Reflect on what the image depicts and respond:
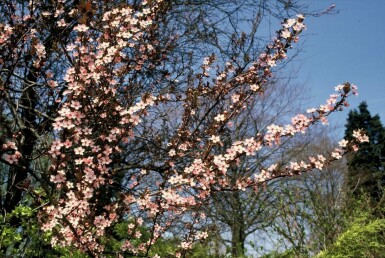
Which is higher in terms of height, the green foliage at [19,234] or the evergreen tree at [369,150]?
the evergreen tree at [369,150]

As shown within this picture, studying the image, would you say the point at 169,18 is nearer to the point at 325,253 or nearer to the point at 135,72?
the point at 135,72

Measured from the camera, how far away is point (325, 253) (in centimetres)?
551

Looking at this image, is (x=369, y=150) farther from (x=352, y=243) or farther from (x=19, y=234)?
(x=19, y=234)

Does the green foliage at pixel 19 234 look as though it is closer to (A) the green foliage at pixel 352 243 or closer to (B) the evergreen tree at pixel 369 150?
(A) the green foliage at pixel 352 243

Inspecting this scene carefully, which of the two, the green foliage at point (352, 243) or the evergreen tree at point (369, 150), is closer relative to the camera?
the green foliage at point (352, 243)

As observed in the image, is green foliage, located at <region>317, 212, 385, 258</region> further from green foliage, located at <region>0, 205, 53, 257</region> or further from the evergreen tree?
the evergreen tree

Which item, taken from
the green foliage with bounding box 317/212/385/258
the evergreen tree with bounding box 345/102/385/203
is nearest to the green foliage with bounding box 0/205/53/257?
the green foliage with bounding box 317/212/385/258

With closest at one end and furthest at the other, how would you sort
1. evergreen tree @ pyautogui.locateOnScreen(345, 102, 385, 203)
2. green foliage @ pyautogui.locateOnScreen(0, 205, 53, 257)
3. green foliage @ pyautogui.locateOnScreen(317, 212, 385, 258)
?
1. green foliage @ pyautogui.locateOnScreen(0, 205, 53, 257)
2. green foliage @ pyautogui.locateOnScreen(317, 212, 385, 258)
3. evergreen tree @ pyautogui.locateOnScreen(345, 102, 385, 203)

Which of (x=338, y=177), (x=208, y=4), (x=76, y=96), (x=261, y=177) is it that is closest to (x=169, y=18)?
(x=208, y=4)

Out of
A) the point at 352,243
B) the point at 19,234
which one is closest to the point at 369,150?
the point at 352,243

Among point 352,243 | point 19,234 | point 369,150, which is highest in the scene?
point 369,150

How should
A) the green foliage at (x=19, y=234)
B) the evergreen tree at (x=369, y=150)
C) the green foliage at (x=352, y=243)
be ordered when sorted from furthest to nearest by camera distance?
the evergreen tree at (x=369, y=150), the green foliage at (x=352, y=243), the green foliage at (x=19, y=234)

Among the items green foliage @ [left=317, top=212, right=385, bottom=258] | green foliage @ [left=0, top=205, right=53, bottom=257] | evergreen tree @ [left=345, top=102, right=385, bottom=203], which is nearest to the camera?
green foliage @ [left=0, top=205, right=53, bottom=257]

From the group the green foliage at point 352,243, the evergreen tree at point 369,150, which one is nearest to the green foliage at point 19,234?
the green foliage at point 352,243
